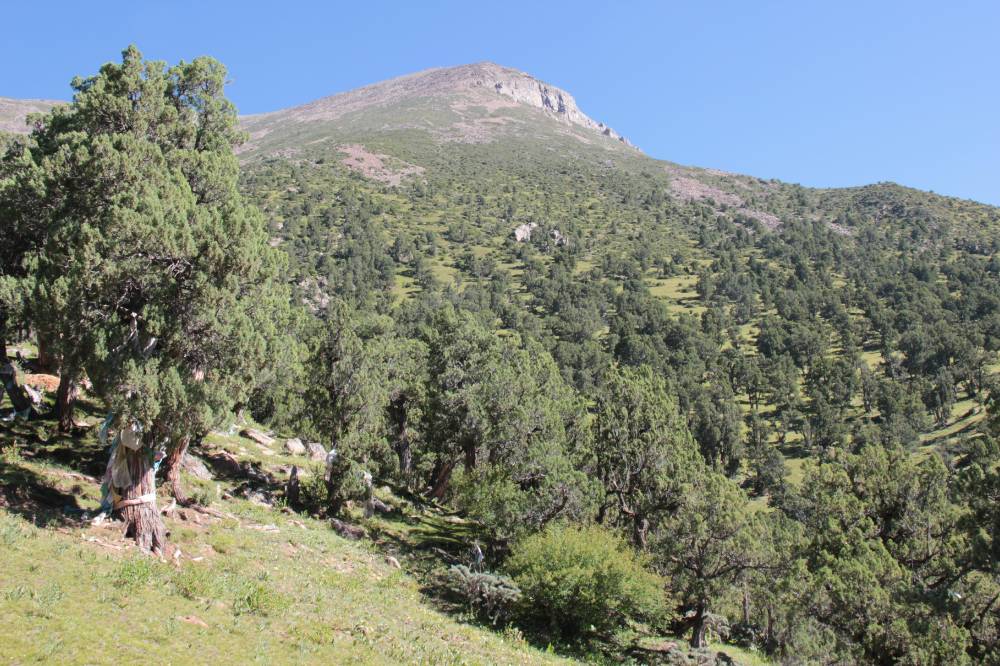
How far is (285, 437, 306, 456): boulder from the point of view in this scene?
38.0 m

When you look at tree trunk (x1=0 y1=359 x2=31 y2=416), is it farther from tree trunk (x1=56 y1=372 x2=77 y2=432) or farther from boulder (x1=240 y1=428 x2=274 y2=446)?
boulder (x1=240 y1=428 x2=274 y2=446)

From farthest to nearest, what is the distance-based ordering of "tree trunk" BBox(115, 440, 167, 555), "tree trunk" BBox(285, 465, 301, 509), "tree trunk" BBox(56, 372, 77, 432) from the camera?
"tree trunk" BBox(285, 465, 301, 509) < "tree trunk" BBox(56, 372, 77, 432) < "tree trunk" BBox(115, 440, 167, 555)

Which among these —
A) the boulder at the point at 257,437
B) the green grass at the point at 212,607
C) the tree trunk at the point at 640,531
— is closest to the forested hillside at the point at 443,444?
the tree trunk at the point at 640,531

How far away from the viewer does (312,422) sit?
94.4 ft

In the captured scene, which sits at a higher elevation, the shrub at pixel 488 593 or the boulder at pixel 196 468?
the boulder at pixel 196 468

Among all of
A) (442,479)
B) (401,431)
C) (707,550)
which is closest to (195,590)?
(707,550)

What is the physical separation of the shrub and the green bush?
0.72 metres

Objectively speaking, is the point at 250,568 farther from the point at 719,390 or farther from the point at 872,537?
the point at 719,390

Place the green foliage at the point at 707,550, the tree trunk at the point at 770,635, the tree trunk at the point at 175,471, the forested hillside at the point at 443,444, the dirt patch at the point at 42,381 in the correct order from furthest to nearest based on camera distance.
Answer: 1. the tree trunk at the point at 770,635
2. the green foliage at the point at 707,550
3. the dirt patch at the point at 42,381
4. the tree trunk at the point at 175,471
5. the forested hillside at the point at 443,444

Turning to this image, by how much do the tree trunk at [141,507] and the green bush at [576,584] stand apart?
43.7ft

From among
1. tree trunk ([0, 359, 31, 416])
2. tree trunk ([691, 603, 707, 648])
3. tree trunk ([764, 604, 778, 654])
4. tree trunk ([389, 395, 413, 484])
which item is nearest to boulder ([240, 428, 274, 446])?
tree trunk ([389, 395, 413, 484])

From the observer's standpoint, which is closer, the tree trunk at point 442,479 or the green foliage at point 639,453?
the green foliage at point 639,453

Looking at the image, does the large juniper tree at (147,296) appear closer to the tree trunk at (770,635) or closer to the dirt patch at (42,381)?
the dirt patch at (42,381)

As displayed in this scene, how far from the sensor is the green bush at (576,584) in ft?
78.0
